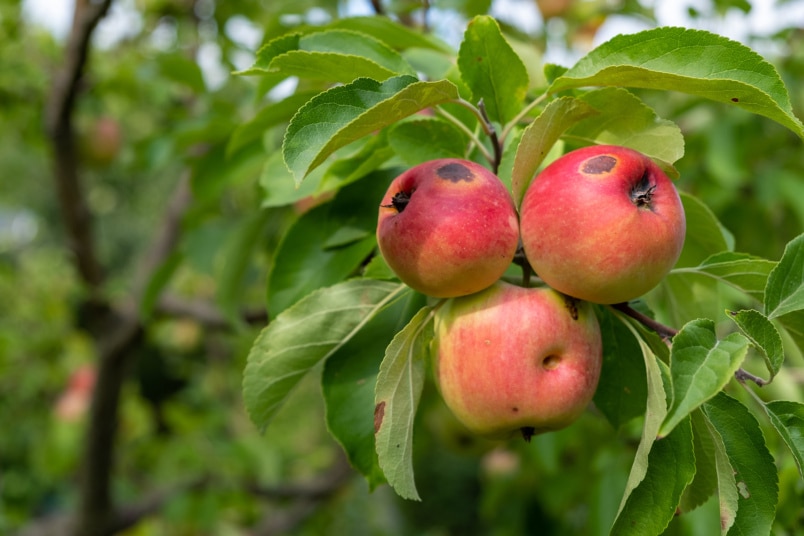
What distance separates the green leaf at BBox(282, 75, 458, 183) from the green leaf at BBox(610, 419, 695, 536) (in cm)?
30

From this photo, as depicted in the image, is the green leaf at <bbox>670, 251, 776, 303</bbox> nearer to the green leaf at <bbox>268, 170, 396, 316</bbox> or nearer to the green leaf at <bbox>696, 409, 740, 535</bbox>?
the green leaf at <bbox>696, 409, 740, 535</bbox>

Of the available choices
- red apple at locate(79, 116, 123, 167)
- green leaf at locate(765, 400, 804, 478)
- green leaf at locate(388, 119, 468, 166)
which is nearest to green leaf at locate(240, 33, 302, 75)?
green leaf at locate(388, 119, 468, 166)

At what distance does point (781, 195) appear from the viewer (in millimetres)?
1561

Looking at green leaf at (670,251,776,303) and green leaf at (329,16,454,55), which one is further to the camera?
green leaf at (329,16,454,55)

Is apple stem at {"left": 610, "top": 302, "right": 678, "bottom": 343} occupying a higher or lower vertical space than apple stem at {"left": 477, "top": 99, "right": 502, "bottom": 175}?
lower

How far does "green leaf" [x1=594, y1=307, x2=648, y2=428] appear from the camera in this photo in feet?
2.15

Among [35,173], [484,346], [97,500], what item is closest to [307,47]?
[484,346]

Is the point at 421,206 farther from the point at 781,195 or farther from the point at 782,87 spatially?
the point at 781,195

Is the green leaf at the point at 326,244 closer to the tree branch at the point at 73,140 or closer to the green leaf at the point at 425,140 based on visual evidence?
the green leaf at the point at 425,140

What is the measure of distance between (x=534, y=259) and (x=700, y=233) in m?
0.23

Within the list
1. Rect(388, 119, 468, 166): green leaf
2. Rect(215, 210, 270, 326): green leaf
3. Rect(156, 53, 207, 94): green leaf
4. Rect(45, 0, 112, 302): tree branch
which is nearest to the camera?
Rect(388, 119, 468, 166): green leaf

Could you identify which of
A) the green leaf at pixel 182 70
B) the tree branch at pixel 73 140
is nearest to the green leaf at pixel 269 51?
the green leaf at pixel 182 70

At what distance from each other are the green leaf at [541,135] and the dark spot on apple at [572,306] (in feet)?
0.29

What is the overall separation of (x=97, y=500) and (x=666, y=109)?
1656 millimetres
